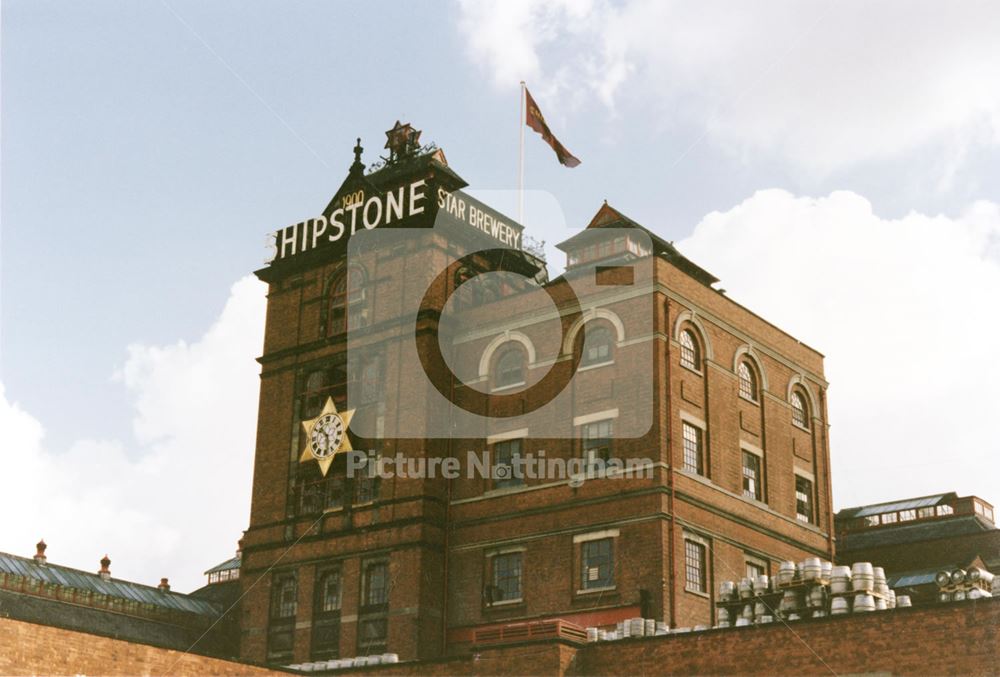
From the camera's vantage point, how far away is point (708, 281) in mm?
55750

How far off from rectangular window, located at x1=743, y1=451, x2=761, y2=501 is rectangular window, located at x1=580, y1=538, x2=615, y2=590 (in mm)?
7161

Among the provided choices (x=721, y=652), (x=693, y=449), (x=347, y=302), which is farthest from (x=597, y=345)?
(x=721, y=652)

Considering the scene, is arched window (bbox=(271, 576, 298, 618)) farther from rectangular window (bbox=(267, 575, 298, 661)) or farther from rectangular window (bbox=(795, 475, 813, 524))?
rectangular window (bbox=(795, 475, 813, 524))

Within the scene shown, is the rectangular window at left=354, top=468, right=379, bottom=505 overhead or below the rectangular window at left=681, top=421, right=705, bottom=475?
below

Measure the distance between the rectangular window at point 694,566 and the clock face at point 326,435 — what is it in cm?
1514

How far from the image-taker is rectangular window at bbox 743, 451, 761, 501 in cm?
4981

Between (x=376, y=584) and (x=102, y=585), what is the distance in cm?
1288

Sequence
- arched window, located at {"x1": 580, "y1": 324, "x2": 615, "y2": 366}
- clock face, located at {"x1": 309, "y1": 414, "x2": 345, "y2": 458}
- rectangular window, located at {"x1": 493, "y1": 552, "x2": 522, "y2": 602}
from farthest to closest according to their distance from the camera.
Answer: clock face, located at {"x1": 309, "y1": 414, "x2": 345, "y2": 458}, arched window, located at {"x1": 580, "y1": 324, "x2": 615, "y2": 366}, rectangular window, located at {"x1": 493, "y1": 552, "x2": 522, "y2": 602}

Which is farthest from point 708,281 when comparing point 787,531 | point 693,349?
point 787,531

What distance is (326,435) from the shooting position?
52.8 metres

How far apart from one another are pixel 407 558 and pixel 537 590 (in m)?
5.37

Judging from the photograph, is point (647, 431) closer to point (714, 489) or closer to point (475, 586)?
point (714, 489)

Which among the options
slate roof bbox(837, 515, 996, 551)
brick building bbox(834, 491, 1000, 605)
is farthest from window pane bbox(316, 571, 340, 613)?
slate roof bbox(837, 515, 996, 551)
